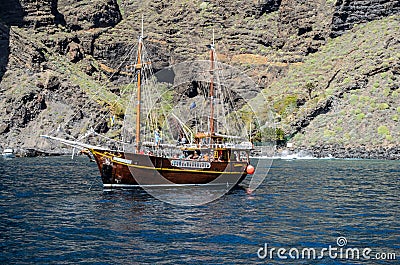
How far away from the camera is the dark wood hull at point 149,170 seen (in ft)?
175

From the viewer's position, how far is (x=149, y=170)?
54.1m

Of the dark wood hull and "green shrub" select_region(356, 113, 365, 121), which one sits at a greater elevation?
"green shrub" select_region(356, 113, 365, 121)

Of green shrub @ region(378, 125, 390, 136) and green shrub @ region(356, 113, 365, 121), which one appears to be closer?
green shrub @ region(378, 125, 390, 136)

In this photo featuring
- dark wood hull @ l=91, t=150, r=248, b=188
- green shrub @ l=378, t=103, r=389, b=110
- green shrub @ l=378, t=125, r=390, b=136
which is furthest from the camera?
green shrub @ l=378, t=103, r=389, b=110

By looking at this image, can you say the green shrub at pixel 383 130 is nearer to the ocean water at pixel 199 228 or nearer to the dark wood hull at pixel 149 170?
the ocean water at pixel 199 228

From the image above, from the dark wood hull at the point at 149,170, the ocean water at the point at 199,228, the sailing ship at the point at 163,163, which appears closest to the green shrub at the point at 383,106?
the sailing ship at the point at 163,163

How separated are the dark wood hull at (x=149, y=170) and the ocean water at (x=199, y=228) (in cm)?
237

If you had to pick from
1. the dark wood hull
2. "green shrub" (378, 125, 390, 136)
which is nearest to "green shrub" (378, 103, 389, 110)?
"green shrub" (378, 125, 390, 136)

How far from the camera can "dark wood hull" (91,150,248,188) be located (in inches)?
2098

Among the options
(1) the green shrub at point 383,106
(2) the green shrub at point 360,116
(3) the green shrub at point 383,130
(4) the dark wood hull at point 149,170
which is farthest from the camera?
(2) the green shrub at point 360,116

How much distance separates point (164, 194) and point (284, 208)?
42.8 ft

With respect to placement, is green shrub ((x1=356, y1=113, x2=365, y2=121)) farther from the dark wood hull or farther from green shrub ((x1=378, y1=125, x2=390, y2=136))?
the dark wood hull

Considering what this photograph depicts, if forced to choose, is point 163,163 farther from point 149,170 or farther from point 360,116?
point 360,116

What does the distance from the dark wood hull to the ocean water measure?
237 centimetres
